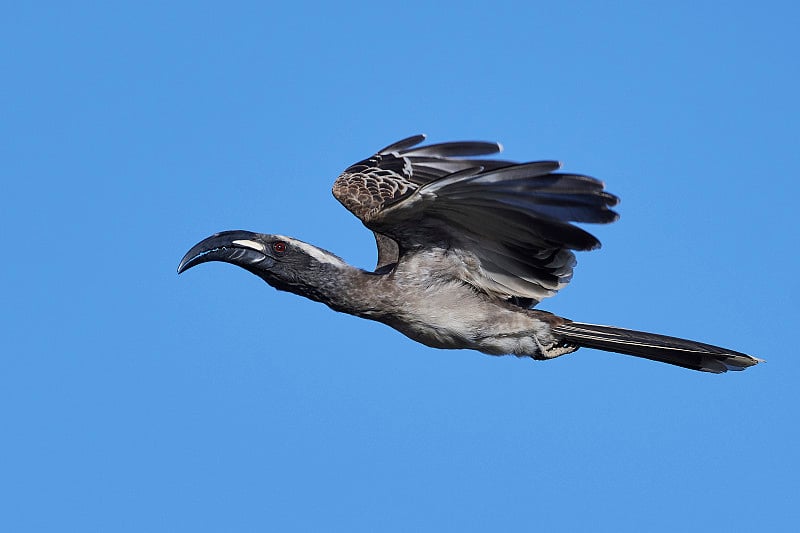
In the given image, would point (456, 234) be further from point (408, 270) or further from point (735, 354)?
point (735, 354)

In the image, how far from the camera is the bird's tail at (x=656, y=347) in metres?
9.09

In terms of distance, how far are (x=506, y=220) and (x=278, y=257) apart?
2.01 m

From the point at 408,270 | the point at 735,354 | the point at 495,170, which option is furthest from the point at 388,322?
the point at 735,354

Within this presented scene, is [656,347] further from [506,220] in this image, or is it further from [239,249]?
[239,249]

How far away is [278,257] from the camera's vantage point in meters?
9.45

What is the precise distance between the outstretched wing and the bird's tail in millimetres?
386

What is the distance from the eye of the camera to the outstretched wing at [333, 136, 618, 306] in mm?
8039

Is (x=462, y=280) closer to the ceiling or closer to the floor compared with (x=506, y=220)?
closer to the floor

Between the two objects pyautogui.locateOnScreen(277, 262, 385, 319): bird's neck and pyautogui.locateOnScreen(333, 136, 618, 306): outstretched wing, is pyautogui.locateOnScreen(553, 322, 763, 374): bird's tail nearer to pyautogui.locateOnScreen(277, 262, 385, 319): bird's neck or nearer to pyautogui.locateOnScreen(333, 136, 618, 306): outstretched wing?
pyautogui.locateOnScreen(333, 136, 618, 306): outstretched wing

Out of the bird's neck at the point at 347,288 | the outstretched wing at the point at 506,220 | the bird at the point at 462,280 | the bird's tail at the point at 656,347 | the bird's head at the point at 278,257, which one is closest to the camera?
the outstretched wing at the point at 506,220

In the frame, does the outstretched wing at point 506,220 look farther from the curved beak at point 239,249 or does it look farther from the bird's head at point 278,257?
the curved beak at point 239,249

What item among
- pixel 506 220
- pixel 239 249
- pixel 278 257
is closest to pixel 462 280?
pixel 506 220

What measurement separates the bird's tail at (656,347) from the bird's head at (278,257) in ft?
6.49

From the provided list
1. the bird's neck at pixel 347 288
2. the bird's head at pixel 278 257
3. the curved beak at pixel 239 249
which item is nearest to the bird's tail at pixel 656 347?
the bird's neck at pixel 347 288
